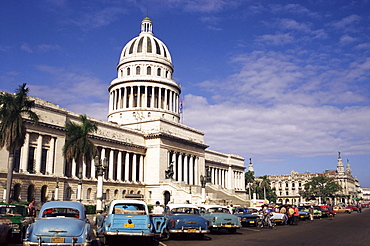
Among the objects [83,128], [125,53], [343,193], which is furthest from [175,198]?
[343,193]

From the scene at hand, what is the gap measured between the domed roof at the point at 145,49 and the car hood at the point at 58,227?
7892 cm

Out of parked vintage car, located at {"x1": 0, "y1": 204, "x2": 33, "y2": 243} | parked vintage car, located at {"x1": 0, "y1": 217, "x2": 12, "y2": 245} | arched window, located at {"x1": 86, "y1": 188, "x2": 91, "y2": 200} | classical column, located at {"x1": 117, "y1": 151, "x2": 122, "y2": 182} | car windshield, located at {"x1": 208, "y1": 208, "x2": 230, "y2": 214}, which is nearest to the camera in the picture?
parked vintage car, located at {"x1": 0, "y1": 217, "x2": 12, "y2": 245}

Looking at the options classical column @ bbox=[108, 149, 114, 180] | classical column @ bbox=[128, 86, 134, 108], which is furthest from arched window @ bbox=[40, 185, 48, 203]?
classical column @ bbox=[128, 86, 134, 108]

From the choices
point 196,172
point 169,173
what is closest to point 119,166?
point 169,173

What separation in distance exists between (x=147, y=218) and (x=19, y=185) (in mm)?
36058

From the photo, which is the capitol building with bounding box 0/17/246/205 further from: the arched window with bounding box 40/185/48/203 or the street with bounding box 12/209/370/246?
the street with bounding box 12/209/370/246

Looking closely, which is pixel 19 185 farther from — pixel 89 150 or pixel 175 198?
pixel 175 198

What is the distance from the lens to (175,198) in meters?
66.4

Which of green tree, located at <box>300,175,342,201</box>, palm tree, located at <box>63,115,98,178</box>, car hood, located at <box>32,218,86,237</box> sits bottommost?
car hood, located at <box>32,218,86,237</box>

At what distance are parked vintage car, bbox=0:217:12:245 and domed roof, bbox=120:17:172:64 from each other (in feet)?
248

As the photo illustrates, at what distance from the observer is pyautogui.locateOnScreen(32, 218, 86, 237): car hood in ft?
A: 43.2

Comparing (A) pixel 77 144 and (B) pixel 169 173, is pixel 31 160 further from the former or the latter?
(B) pixel 169 173

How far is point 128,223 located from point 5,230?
506cm

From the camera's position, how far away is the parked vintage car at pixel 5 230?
15.9 m
